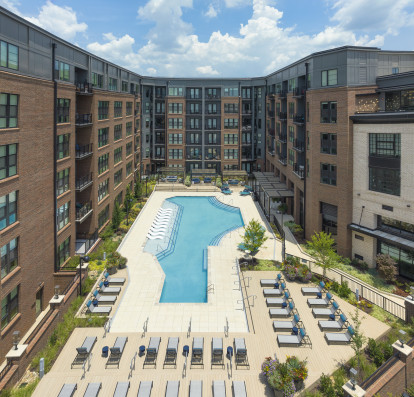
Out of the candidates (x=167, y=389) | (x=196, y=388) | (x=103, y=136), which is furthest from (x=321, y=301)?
(x=103, y=136)

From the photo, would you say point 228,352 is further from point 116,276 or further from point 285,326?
point 116,276

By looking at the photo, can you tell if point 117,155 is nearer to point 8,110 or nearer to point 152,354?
point 8,110

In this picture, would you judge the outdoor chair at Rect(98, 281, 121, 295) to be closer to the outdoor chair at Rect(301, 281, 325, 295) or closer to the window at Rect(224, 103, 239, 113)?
the outdoor chair at Rect(301, 281, 325, 295)

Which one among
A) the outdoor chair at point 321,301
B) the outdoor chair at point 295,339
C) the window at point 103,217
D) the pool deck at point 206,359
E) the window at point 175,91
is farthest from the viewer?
the window at point 175,91

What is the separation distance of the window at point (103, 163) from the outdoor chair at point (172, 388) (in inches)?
1023

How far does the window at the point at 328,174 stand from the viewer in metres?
32.1

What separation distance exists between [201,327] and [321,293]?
970 centimetres

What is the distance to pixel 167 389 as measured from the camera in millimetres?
15422

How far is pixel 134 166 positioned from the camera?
5503 cm

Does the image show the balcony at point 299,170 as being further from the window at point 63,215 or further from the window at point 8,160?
the window at point 8,160

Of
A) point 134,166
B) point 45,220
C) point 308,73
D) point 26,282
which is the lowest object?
point 26,282

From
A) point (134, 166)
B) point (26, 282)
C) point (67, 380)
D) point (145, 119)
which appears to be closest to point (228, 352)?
point (67, 380)

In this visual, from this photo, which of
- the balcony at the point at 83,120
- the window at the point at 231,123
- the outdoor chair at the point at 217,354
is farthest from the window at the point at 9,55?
the window at the point at 231,123

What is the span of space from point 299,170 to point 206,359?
89.5 ft
